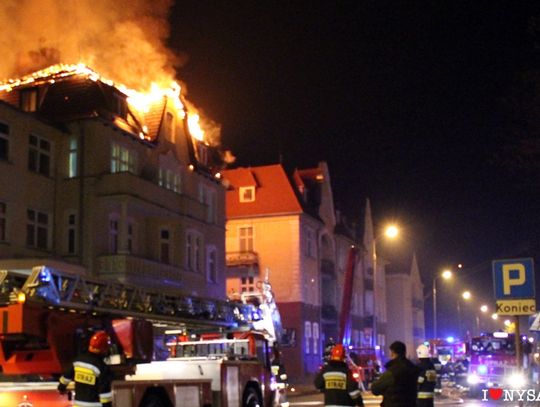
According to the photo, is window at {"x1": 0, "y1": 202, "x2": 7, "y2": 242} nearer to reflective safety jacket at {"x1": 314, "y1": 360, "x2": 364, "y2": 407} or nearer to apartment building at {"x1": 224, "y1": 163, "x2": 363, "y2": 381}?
reflective safety jacket at {"x1": 314, "y1": 360, "x2": 364, "y2": 407}

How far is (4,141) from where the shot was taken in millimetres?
25016

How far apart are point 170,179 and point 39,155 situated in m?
6.43

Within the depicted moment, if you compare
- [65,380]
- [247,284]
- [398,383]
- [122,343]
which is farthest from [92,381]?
[247,284]

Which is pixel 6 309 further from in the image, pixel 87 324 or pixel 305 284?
pixel 305 284

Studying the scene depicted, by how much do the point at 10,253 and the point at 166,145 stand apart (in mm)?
8996

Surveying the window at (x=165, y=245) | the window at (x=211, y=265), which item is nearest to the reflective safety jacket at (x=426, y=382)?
the window at (x=165, y=245)

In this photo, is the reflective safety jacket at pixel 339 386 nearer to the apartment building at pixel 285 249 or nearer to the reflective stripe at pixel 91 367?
the reflective stripe at pixel 91 367

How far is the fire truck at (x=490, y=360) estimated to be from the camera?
2362cm

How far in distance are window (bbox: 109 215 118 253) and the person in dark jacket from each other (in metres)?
20.3

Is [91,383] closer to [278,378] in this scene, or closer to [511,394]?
[511,394]

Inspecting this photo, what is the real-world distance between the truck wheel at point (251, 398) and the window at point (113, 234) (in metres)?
13.6

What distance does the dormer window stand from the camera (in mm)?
46119

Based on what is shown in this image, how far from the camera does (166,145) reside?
1251 inches

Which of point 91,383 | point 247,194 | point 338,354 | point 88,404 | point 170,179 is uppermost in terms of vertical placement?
point 247,194
